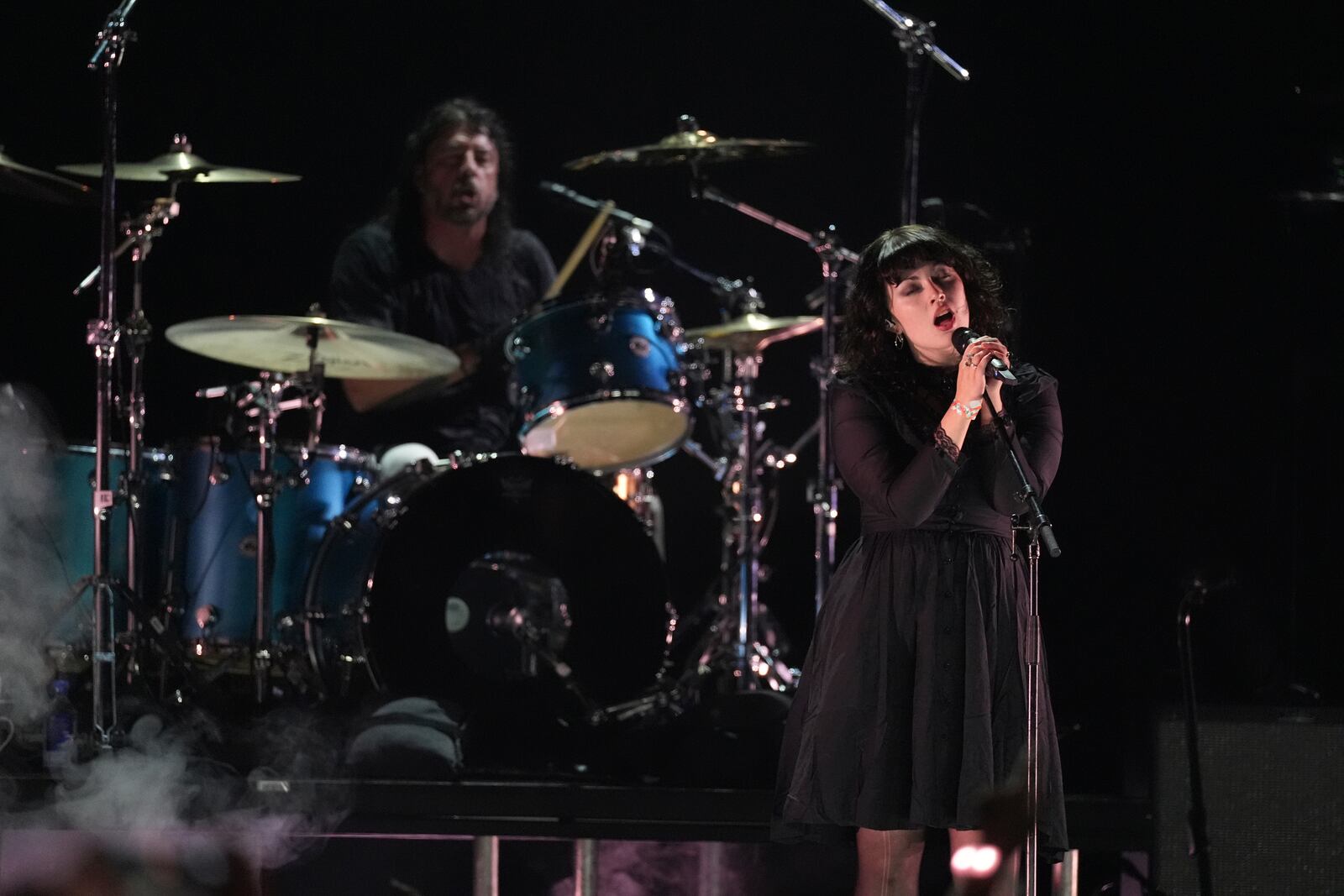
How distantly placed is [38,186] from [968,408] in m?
3.52

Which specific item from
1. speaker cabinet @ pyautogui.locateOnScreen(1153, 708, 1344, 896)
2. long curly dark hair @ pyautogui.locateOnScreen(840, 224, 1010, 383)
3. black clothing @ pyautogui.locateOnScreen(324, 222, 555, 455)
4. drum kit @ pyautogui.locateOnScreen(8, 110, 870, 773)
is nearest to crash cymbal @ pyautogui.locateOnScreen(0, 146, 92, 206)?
drum kit @ pyautogui.locateOnScreen(8, 110, 870, 773)

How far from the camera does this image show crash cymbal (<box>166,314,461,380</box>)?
16.4 ft

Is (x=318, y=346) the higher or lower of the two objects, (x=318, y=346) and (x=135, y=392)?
the higher

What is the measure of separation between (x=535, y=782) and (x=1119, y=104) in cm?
363

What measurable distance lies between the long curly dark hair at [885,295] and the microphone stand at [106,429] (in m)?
2.50

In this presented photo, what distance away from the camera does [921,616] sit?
2.91 metres

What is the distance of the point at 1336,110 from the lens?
196 inches

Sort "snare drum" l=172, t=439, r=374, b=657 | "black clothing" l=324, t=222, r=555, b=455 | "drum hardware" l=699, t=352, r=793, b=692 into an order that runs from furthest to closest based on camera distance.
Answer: "black clothing" l=324, t=222, r=555, b=455 < "drum hardware" l=699, t=352, r=793, b=692 < "snare drum" l=172, t=439, r=374, b=657

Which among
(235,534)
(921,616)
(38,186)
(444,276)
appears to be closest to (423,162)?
(444,276)

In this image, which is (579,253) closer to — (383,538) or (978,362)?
(383,538)

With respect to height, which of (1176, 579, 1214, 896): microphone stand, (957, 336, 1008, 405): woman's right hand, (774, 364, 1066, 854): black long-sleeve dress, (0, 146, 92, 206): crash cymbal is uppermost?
(0, 146, 92, 206): crash cymbal

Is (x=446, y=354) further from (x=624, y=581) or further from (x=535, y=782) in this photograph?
(x=535, y=782)

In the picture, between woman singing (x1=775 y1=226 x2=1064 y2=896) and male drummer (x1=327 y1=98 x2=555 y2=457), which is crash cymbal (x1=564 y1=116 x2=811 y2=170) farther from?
woman singing (x1=775 y1=226 x2=1064 y2=896)

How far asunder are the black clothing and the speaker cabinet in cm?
308
